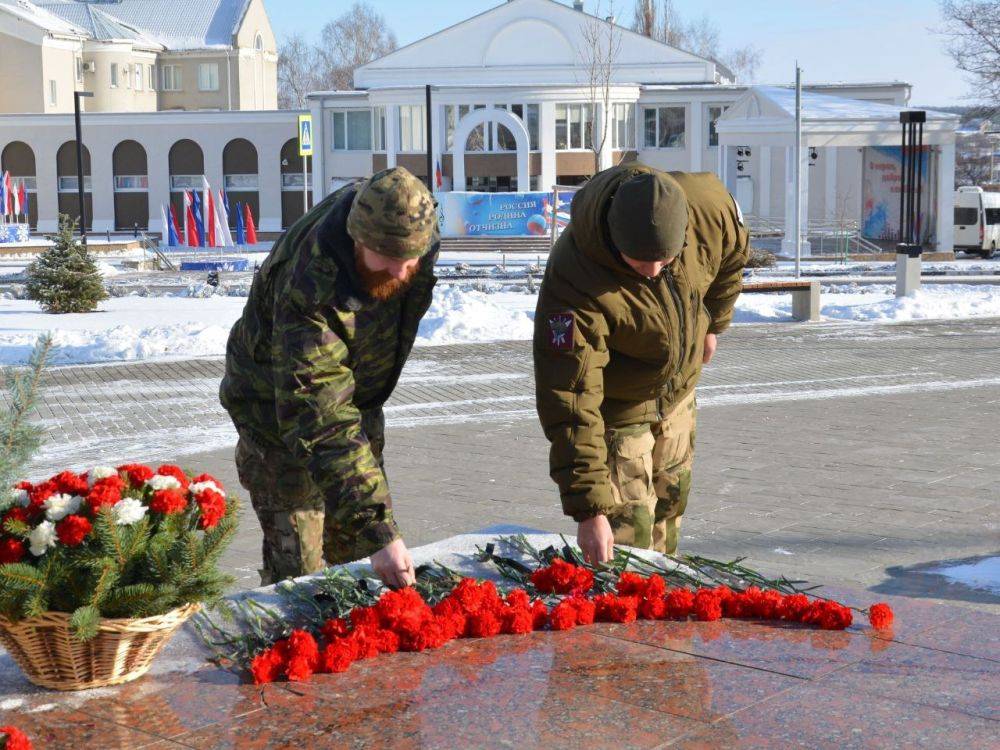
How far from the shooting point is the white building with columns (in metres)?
50.2

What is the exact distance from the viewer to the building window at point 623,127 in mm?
52500

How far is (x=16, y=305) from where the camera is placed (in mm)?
20938

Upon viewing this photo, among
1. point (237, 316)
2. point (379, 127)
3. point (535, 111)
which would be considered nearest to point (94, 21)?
point (379, 127)

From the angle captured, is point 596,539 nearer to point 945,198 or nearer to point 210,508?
point 210,508

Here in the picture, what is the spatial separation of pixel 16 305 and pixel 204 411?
11643mm

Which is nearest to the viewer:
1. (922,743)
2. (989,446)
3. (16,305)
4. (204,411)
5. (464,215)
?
(922,743)

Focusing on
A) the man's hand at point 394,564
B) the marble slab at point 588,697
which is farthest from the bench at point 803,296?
the man's hand at point 394,564

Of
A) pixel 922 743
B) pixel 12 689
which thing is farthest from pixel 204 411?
pixel 922 743

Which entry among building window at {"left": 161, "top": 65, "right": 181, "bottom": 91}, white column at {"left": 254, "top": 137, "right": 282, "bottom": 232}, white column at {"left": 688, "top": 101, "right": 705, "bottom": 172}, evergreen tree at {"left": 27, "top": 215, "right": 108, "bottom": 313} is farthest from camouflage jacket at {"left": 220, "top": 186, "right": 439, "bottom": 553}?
building window at {"left": 161, "top": 65, "right": 181, "bottom": 91}

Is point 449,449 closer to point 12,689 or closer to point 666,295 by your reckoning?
point 666,295

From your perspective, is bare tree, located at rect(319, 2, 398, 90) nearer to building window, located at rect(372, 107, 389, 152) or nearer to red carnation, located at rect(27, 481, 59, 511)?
building window, located at rect(372, 107, 389, 152)

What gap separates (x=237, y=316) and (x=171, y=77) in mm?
59564

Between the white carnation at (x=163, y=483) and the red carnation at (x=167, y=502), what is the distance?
2 cm

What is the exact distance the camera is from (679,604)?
3.69 meters
